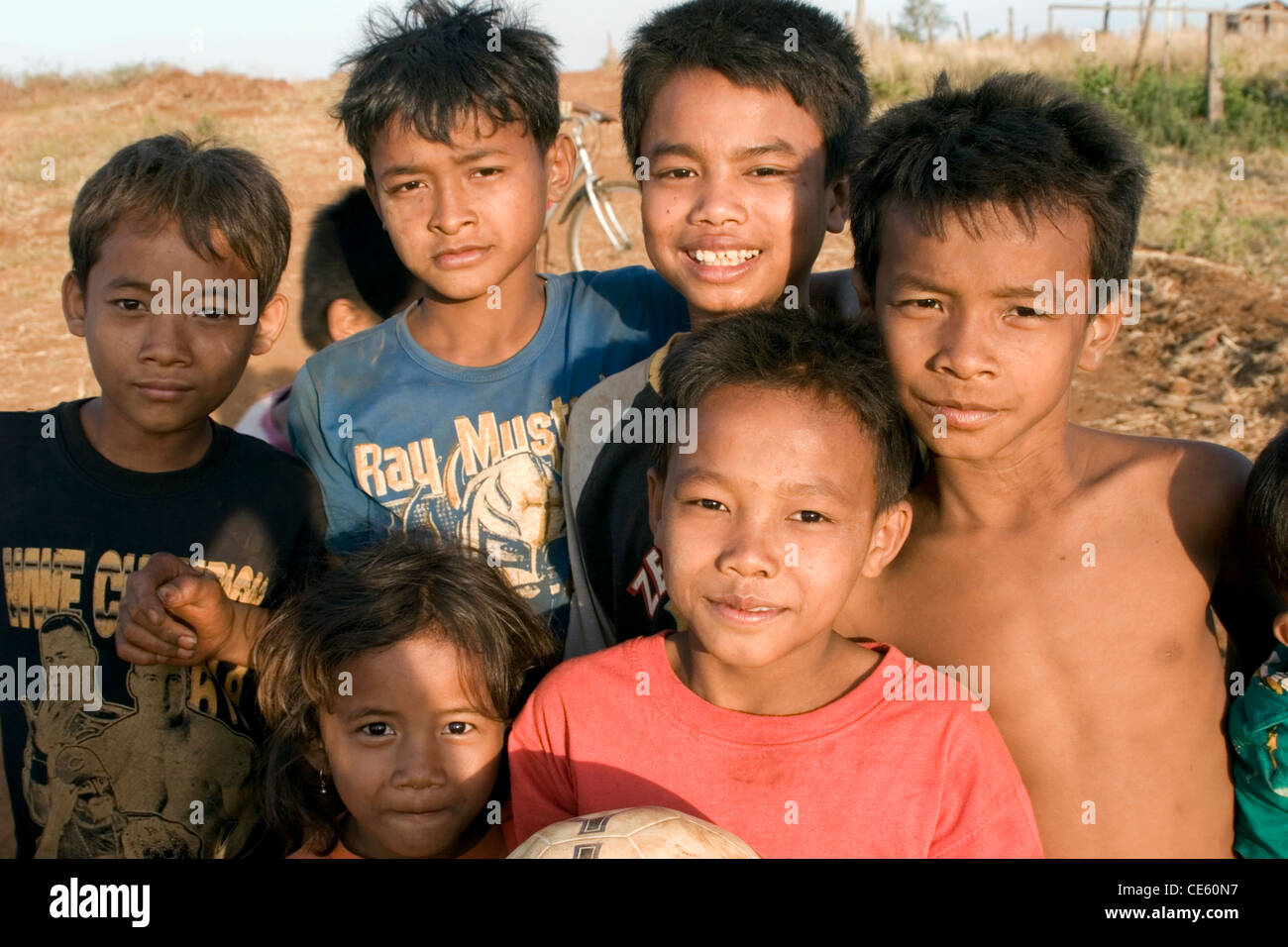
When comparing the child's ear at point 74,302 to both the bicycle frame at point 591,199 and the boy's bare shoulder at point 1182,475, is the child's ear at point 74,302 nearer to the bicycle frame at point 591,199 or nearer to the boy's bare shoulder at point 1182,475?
the boy's bare shoulder at point 1182,475

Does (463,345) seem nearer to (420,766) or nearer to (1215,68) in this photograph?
(420,766)

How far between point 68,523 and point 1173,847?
2.48 meters

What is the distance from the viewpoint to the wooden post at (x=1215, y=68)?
15.7m

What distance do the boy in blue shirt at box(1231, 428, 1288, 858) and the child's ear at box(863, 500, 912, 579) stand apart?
688 millimetres

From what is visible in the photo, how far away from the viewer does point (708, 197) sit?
111 inches

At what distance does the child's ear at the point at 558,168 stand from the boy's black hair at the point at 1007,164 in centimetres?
100

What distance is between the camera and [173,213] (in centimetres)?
287

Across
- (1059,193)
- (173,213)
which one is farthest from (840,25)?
(173,213)

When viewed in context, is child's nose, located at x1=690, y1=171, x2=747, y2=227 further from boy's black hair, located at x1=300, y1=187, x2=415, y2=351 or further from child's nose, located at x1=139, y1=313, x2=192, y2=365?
boy's black hair, located at x1=300, y1=187, x2=415, y2=351

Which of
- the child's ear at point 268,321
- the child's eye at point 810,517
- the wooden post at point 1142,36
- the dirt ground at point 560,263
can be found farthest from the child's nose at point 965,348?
the wooden post at point 1142,36

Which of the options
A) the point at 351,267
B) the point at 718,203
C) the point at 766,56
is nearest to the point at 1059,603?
the point at 718,203

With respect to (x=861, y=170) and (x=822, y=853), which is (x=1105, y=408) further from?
(x=822, y=853)

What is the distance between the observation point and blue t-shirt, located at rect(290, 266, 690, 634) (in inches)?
113

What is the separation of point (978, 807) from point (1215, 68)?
1655 cm
